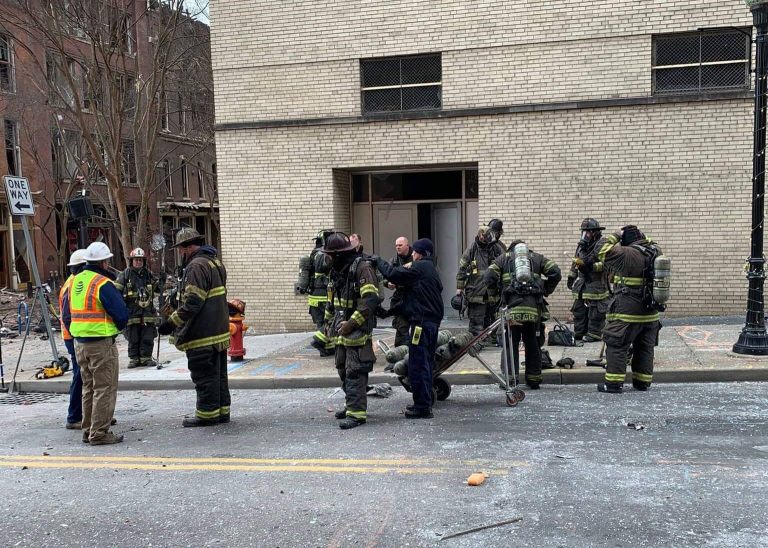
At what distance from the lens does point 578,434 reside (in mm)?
6148

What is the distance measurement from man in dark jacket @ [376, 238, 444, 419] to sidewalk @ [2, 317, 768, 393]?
5.81ft

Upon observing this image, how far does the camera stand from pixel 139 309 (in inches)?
426

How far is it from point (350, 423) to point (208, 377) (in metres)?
1.52

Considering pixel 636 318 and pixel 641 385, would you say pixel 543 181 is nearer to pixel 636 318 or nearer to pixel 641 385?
pixel 636 318

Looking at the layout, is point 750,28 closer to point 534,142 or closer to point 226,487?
point 534,142

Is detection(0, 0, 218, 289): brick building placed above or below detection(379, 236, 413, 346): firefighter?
above

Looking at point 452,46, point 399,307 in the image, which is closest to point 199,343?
point 399,307

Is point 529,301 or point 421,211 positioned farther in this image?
point 421,211

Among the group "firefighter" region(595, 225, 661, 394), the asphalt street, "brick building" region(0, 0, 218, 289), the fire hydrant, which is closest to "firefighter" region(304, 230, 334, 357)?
the fire hydrant

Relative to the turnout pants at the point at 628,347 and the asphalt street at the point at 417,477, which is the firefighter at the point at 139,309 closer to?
the asphalt street at the point at 417,477

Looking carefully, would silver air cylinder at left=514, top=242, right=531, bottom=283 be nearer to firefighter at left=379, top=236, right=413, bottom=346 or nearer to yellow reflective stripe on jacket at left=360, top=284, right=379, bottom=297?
firefighter at left=379, top=236, right=413, bottom=346

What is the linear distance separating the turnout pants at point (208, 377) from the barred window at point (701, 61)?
28.4 ft

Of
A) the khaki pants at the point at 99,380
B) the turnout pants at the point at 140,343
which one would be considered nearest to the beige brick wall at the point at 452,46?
the turnout pants at the point at 140,343

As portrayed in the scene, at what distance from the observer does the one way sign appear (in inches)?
395
